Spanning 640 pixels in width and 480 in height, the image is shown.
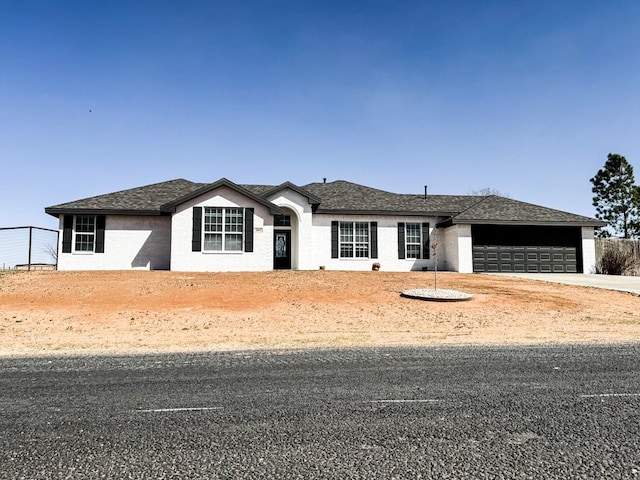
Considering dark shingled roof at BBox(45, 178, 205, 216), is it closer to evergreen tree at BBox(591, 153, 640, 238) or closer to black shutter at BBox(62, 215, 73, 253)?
black shutter at BBox(62, 215, 73, 253)

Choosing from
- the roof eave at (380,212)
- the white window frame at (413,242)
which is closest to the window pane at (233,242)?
the roof eave at (380,212)

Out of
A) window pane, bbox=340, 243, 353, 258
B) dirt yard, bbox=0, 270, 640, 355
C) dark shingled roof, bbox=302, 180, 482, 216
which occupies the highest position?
dark shingled roof, bbox=302, 180, 482, 216

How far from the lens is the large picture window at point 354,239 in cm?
2358

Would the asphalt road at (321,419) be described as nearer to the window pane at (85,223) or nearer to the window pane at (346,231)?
the window pane at (85,223)

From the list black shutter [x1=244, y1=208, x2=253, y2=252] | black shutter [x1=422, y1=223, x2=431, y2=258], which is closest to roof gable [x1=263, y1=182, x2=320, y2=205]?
black shutter [x1=244, y1=208, x2=253, y2=252]

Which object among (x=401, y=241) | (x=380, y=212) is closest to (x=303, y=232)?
(x=380, y=212)

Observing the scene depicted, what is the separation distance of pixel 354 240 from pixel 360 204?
2250 millimetres

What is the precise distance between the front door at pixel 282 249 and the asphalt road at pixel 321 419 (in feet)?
58.3

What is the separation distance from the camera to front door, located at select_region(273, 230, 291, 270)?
24188 millimetres

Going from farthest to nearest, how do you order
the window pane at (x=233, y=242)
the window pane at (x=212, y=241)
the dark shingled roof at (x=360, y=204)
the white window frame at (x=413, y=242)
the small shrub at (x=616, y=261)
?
the small shrub at (x=616, y=261)
the white window frame at (x=413, y=242)
the dark shingled roof at (x=360, y=204)
the window pane at (x=233, y=242)
the window pane at (x=212, y=241)

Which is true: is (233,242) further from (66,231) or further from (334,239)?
(66,231)

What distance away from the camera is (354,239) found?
23719 mm

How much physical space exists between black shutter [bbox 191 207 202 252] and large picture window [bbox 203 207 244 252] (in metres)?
0.25

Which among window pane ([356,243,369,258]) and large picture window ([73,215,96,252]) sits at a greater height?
large picture window ([73,215,96,252])
